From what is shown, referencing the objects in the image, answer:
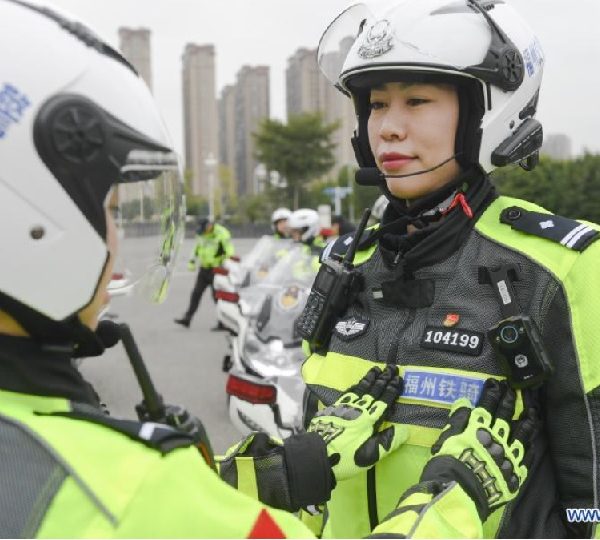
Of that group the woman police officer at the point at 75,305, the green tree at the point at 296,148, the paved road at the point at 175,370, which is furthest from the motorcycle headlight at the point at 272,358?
the green tree at the point at 296,148

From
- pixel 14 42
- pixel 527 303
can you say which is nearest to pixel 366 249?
pixel 527 303

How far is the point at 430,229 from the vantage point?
5.80 feet

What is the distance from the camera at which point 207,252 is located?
11586 millimetres

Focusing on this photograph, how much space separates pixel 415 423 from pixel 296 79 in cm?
6122

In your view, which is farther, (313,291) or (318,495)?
(313,291)

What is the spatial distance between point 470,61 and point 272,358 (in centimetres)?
328

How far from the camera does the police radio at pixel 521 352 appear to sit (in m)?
1.50

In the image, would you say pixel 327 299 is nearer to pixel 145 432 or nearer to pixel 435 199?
pixel 435 199

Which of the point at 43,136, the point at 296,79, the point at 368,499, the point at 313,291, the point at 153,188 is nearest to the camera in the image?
the point at 43,136

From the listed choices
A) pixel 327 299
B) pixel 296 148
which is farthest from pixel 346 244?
pixel 296 148

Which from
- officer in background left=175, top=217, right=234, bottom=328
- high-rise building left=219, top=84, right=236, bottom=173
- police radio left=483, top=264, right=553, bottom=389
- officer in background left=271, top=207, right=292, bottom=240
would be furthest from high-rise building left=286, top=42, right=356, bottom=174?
police radio left=483, top=264, right=553, bottom=389

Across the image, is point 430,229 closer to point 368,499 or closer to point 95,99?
point 368,499

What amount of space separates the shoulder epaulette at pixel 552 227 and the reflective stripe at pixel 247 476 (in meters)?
0.80

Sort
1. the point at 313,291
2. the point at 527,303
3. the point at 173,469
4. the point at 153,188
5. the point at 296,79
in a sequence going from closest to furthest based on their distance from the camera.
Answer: the point at 173,469 → the point at 153,188 → the point at 527,303 → the point at 313,291 → the point at 296,79
